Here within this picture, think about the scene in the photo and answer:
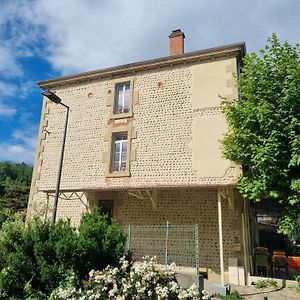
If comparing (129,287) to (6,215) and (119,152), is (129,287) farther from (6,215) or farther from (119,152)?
(119,152)

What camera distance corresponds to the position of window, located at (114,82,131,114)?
44.4ft

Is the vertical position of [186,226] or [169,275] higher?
[186,226]

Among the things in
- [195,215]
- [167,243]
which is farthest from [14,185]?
[195,215]

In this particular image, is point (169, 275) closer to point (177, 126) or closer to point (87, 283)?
point (87, 283)

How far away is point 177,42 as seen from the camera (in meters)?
13.8

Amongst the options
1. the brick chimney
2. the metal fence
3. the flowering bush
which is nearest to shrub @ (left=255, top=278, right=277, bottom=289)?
the metal fence

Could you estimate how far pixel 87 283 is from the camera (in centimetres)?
521

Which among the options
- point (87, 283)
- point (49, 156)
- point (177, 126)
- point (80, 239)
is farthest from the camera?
point (49, 156)

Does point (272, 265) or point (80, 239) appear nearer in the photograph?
point (80, 239)

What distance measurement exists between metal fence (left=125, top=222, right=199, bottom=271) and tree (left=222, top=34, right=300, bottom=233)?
272 cm

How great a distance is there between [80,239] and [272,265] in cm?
918

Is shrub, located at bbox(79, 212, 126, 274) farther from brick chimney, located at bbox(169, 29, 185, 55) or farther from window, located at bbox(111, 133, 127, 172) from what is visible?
brick chimney, located at bbox(169, 29, 185, 55)

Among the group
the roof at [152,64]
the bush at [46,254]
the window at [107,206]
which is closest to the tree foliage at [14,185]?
the roof at [152,64]

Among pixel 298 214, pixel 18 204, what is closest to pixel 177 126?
pixel 298 214
